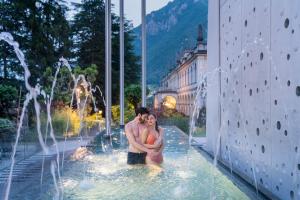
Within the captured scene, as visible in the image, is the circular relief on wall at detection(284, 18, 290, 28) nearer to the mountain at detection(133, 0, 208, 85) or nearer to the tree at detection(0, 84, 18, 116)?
the tree at detection(0, 84, 18, 116)

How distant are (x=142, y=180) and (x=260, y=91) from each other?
1.79 meters

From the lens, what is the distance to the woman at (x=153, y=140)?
20.9ft

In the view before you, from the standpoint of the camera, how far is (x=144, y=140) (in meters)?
6.47

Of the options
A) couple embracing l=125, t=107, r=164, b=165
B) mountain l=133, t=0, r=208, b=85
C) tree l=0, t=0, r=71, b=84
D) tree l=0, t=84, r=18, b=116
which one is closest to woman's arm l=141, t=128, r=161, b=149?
couple embracing l=125, t=107, r=164, b=165

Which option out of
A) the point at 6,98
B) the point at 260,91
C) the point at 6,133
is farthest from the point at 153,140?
the point at 6,98

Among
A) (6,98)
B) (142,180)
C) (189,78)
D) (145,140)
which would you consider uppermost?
(189,78)

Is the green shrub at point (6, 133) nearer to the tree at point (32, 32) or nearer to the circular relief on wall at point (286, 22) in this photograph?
the circular relief on wall at point (286, 22)

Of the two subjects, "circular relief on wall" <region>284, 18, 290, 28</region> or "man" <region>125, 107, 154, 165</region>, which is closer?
"circular relief on wall" <region>284, 18, 290, 28</region>

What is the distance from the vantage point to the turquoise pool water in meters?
4.31

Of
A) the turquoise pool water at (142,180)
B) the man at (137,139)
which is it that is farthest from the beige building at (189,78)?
the man at (137,139)

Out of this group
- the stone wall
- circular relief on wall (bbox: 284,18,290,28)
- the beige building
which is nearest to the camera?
the stone wall

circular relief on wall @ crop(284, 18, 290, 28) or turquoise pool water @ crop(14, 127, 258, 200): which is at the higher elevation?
circular relief on wall @ crop(284, 18, 290, 28)

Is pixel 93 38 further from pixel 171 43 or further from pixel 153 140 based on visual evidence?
pixel 171 43

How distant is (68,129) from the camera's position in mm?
15141
